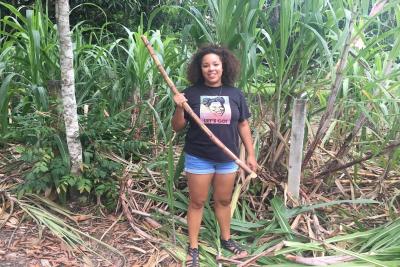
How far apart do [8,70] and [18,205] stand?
1.03m

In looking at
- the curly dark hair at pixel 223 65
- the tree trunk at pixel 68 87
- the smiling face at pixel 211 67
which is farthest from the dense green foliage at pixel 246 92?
the smiling face at pixel 211 67

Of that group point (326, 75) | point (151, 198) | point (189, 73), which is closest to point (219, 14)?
point (189, 73)

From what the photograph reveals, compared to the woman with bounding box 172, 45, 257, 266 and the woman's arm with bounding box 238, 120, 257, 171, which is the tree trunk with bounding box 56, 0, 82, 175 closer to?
the woman with bounding box 172, 45, 257, 266

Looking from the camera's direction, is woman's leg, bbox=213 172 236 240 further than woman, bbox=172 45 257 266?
Yes

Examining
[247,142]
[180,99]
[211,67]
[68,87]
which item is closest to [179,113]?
[180,99]

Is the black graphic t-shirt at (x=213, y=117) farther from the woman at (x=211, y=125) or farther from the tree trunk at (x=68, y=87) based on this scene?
the tree trunk at (x=68, y=87)

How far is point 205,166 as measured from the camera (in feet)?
6.73

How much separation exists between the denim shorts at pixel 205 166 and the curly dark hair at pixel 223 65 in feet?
1.32

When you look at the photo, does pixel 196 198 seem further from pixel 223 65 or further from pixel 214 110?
pixel 223 65

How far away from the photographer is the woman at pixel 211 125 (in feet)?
6.58

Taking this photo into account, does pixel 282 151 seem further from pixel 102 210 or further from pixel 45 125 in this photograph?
pixel 45 125

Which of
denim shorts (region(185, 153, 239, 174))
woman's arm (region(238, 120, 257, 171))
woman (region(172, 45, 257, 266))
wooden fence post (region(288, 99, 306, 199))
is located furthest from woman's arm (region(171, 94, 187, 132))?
wooden fence post (region(288, 99, 306, 199))

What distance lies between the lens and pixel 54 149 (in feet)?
8.21

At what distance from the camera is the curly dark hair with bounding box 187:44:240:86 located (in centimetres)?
204
